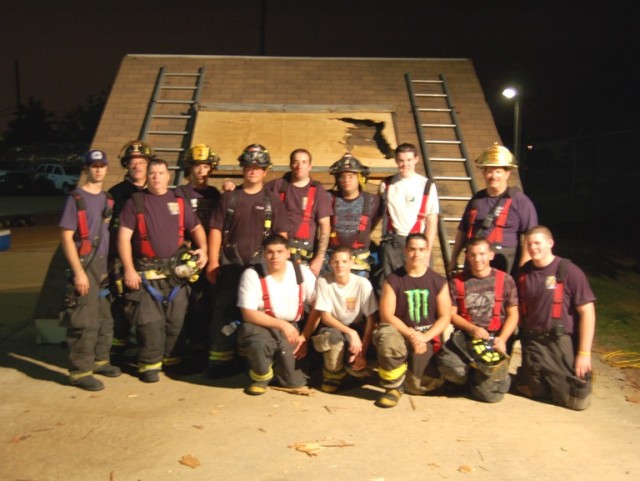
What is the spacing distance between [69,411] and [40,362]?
1.49m

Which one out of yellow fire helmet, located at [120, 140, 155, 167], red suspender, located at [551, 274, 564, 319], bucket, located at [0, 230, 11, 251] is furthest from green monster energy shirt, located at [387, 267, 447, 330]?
bucket, located at [0, 230, 11, 251]

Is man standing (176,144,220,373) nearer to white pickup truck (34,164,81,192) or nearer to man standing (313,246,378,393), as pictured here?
man standing (313,246,378,393)

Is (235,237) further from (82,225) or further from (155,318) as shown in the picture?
(82,225)

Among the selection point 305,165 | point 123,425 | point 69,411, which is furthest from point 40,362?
point 305,165

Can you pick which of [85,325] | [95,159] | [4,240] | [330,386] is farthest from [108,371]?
[4,240]

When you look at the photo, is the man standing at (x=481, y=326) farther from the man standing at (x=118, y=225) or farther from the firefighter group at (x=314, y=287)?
the man standing at (x=118, y=225)

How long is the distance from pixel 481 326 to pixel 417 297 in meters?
0.57

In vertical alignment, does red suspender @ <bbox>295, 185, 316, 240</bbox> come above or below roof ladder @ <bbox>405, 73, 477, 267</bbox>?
below

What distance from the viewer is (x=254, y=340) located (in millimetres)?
5430

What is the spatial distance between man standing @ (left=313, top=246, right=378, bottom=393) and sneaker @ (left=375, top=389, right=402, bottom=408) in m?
0.34

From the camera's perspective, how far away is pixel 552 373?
5.28 meters

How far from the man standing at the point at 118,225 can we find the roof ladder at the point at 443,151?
3199mm

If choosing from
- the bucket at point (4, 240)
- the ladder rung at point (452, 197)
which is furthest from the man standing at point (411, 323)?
the bucket at point (4, 240)

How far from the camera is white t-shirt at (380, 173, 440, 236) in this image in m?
6.04
